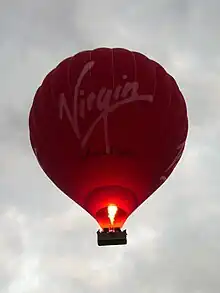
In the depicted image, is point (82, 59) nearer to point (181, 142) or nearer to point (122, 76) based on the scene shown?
point (122, 76)

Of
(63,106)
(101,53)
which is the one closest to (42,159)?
(63,106)

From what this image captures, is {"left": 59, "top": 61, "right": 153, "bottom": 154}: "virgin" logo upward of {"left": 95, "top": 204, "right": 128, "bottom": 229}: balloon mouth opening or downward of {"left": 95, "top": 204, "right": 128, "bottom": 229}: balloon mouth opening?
upward

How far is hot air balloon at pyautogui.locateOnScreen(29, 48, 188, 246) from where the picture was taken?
17.8 m

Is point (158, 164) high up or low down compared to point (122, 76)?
down

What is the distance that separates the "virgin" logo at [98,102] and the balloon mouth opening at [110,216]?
1.15 meters

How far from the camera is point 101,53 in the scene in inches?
731

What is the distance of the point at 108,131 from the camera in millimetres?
17734

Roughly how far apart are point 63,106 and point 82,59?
1.10m

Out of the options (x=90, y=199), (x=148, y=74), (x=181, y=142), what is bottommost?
(x=90, y=199)

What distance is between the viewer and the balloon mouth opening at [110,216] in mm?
18016

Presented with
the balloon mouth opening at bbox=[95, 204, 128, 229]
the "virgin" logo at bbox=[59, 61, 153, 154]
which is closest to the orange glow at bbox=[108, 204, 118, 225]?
the balloon mouth opening at bbox=[95, 204, 128, 229]

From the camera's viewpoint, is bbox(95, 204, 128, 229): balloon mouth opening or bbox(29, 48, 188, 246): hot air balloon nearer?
bbox(29, 48, 188, 246): hot air balloon

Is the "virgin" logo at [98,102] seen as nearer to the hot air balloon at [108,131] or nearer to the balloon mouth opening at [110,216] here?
the hot air balloon at [108,131]

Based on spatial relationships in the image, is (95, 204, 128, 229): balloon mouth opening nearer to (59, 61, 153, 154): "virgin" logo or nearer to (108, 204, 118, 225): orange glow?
(108, 204, 118, 225): orange glow
